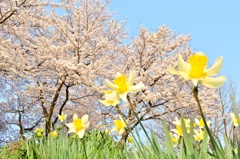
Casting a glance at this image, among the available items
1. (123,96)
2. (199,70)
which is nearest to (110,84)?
(123,96)

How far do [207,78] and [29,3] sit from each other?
792cm

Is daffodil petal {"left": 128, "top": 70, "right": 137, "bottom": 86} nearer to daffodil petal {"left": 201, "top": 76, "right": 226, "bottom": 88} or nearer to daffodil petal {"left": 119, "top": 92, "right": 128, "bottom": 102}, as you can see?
daffodil petal {"left": 119, "top": 92, "right": 128, "bottom": 102}

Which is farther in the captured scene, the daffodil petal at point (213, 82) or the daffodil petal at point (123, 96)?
the daffodil petal at point (123, 96)

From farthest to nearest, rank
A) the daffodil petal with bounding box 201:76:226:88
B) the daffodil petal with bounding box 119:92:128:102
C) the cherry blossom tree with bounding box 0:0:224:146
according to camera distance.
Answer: the cherry blossom tree with bounding box 0:0:224:146 < the daffodil petal with bounding box 119:92:128:102 < the daffodil petal with bounding box 201:76:226:88

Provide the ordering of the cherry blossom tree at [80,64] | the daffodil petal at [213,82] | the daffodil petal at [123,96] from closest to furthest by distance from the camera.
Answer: the daffodil petal at [213,82], the daffodil petal at [123,96], the cherry blossom tree at [80,64]

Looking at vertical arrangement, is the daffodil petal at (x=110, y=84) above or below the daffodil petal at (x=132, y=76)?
below

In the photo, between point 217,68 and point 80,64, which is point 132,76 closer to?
point 217,68

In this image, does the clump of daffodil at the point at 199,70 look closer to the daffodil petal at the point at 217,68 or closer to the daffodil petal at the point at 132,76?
the daffodil petal at the point at 217,68

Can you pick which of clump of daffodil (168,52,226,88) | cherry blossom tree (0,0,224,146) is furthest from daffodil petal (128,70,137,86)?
cherry blossom tree (0,0,224,146)

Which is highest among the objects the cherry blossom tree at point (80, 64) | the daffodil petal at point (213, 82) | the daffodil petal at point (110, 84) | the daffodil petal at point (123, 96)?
the cherry blossom tree at point (80, 64)

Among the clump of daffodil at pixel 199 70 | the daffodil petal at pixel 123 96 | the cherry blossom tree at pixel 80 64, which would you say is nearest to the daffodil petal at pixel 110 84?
the daffodil petal at pixel 123 96

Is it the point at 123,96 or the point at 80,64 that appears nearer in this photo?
the point at 123,96

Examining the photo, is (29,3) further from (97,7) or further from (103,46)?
(97,7)

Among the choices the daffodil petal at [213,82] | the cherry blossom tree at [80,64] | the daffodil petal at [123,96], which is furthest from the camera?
the cherry blossom tree at [80,64]
